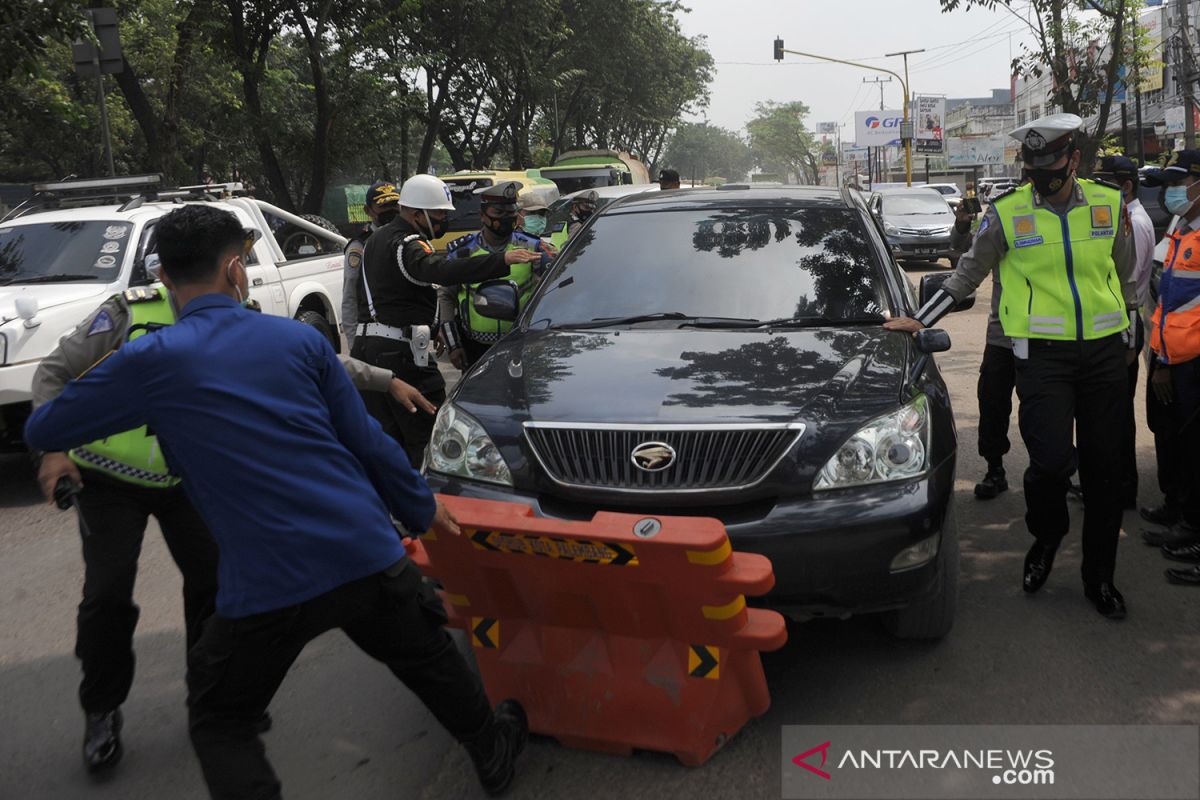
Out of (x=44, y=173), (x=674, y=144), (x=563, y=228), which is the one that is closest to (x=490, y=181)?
(x=563, y=228)

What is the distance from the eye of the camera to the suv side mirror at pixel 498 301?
500cm

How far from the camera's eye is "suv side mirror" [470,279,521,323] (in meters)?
5.00

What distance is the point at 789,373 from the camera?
12.6 feet

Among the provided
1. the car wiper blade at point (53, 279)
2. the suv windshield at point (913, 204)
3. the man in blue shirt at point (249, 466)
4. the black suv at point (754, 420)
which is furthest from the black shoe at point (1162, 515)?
the suv windshield at point (913, 204)

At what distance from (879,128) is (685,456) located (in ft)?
295

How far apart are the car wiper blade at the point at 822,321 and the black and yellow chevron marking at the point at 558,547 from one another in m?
1.78

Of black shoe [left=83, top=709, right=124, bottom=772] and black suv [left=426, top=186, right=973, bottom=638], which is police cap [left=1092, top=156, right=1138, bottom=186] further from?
black shoe [left=83, top=709, right=124, bottom=772]

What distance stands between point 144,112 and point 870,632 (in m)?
14.5

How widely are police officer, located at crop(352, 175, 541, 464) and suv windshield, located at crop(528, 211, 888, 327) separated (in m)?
0.48

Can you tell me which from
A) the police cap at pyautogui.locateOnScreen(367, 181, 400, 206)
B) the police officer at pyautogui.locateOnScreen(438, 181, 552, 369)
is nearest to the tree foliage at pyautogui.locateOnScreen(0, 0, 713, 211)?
the police cap at pyautogui.locateOnScreen(367, 181, 400, 206)

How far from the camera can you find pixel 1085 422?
429 centimetres

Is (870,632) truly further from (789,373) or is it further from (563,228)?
(563,228)

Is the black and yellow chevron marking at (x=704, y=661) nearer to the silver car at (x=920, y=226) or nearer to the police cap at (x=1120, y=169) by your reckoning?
the police cap at (x=1120, y=169)

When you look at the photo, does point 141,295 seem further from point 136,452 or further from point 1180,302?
point 1180,302
